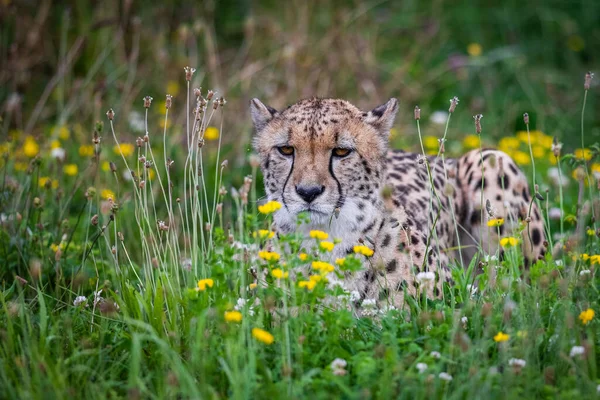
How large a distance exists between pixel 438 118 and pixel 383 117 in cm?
327

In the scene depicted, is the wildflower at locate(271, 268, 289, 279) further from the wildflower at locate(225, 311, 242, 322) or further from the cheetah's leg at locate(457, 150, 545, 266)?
the cheetah's leg at locate(457, 150, 545, 266)

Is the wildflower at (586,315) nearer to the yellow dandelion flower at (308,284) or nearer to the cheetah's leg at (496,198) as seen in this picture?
the yellow dandelion flower at (308,284)

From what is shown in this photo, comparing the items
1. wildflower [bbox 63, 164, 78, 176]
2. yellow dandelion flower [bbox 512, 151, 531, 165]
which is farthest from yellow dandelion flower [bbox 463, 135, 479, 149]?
wildflower [bbox 63, 164, 78, 176]

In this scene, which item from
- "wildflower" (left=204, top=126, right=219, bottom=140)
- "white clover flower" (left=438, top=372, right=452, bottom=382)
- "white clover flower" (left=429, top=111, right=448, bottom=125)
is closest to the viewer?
"white clover flower" (left=438, top=372, right=452, bottom=382)

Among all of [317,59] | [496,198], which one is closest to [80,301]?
[496,198]

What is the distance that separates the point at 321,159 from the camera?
142 inches

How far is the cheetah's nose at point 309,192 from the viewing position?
3467 millimetres

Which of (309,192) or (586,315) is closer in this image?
(586,315)

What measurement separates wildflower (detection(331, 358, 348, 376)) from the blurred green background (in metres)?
3.33

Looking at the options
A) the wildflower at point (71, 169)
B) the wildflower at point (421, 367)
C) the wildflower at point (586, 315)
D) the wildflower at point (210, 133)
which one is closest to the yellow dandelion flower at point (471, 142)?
the wildflower at point (210, 133)

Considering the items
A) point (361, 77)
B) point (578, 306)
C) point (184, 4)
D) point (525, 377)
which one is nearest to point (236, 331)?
point (525, 377)

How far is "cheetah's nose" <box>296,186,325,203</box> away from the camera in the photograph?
347cm

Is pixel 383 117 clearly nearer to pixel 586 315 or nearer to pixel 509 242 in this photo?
pixel 509 242

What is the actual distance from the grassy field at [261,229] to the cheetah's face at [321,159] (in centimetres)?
18
